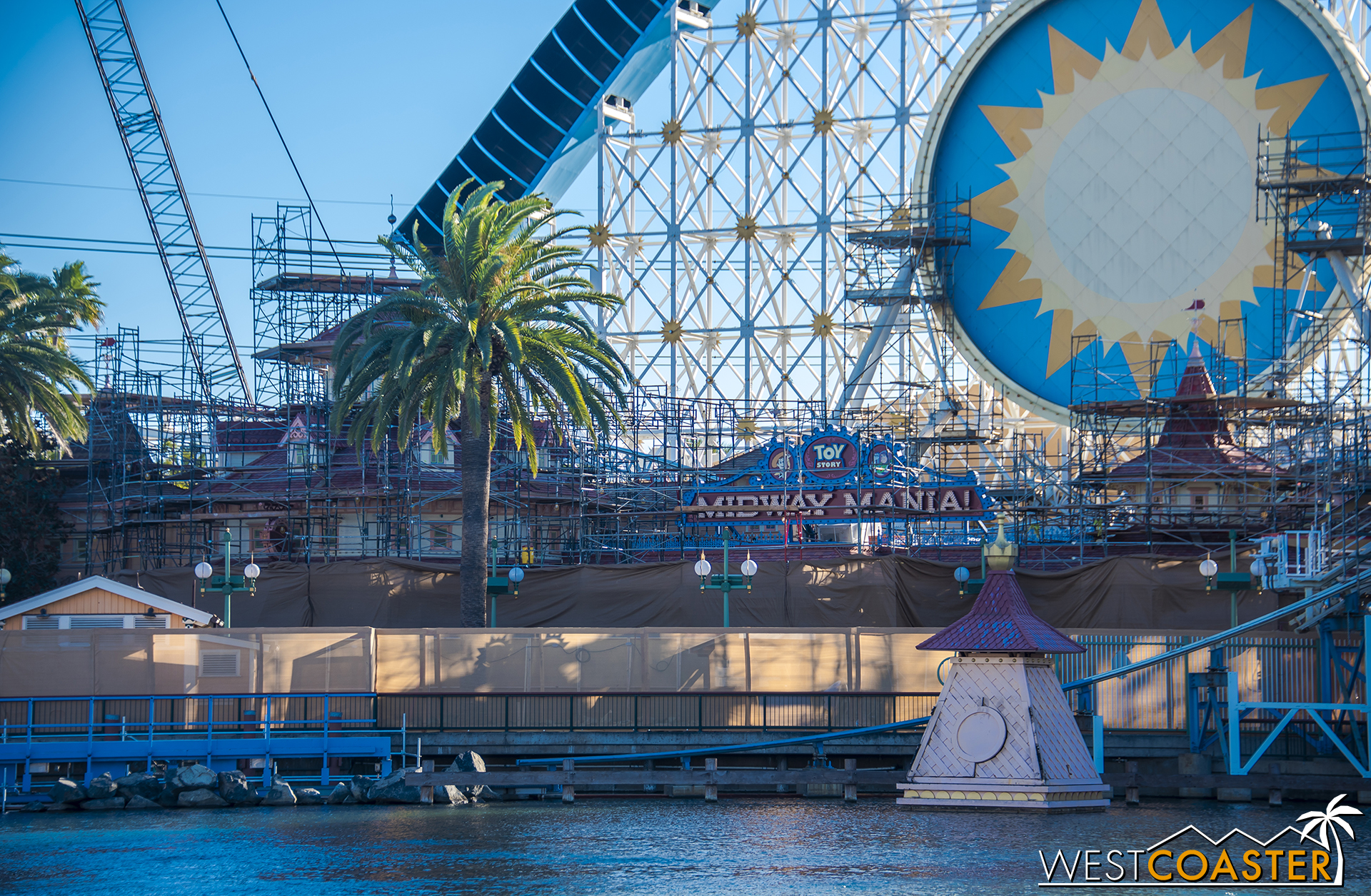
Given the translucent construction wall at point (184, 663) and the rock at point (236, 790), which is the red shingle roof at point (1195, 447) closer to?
the translucent construction wall at point (184, 663)

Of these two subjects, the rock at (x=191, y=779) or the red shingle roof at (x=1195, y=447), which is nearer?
the rock at (x=191, y=779)

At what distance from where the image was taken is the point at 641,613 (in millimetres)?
43531

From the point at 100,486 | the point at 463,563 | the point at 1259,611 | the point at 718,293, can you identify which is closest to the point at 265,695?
the point at 463,563

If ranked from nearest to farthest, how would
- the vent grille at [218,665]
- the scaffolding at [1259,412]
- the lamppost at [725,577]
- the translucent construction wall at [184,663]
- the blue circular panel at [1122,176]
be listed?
the translucent construction wall at [184,663] → the vent grille at [218,665] → the lamppost at [725,577] → the scaffolding at [1259,412] → the blue circular panel at [1122,176]

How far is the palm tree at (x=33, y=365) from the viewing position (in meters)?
51.5

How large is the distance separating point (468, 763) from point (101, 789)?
6.41m

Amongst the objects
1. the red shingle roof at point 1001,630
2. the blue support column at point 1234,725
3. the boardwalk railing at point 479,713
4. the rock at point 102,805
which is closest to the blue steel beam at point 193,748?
the boardwalk railing at point 479,713

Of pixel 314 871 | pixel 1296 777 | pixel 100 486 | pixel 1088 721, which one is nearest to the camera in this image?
pixel 314 871

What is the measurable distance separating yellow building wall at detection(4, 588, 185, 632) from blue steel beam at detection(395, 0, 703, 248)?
109ft

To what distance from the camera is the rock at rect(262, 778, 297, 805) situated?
3120 cm

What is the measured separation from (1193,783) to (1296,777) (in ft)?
5.56

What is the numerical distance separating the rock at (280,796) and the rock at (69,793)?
3.09 m

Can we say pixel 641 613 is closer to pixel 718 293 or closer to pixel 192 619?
pixel 192 619

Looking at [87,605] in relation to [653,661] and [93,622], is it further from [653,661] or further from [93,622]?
[653,661]
